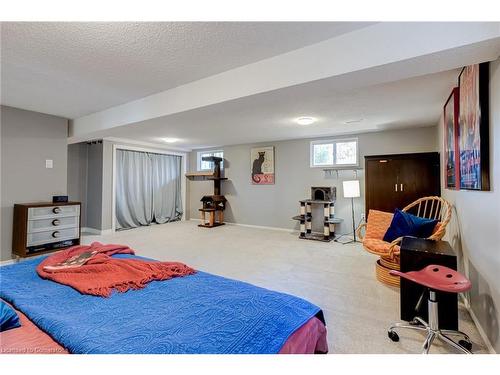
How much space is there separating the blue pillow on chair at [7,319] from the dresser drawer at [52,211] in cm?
285

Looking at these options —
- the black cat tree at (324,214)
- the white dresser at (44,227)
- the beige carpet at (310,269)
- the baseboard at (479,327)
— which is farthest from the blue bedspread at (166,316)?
the black cat tree at (324,214)

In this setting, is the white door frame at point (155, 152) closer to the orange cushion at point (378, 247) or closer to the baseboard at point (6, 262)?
the baseboard at point (6, 262)

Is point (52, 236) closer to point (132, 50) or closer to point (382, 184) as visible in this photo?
point (132, 50)

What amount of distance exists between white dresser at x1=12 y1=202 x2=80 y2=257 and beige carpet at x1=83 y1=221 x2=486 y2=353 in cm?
112

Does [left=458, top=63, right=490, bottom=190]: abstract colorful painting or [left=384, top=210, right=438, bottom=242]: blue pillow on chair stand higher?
[left=458, top=63, right=490, bottom=190]: abstract colorful painting

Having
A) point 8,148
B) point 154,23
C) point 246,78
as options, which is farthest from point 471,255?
point 8,148

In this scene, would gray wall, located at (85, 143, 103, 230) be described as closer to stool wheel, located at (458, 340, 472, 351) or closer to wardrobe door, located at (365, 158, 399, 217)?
wardrobe door, located at (365, 158, 399, 217)

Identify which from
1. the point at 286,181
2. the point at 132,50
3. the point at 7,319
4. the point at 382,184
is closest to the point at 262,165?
the point at 286,181

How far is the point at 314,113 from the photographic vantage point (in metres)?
3.77

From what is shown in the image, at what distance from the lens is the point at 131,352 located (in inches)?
37.4

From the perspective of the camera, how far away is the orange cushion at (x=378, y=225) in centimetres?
340

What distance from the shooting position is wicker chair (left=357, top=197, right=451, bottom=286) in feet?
9.05

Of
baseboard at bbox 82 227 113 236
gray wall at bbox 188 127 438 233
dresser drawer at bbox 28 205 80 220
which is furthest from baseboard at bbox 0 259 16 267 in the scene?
gray wall at bbox 188 127 438 233
